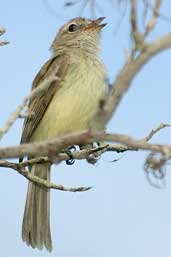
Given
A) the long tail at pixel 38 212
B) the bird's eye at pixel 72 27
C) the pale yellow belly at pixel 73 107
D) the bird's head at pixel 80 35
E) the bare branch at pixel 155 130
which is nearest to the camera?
the bare branch at pixel 155 130

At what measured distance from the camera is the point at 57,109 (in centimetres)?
731

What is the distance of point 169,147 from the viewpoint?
11.3 ft

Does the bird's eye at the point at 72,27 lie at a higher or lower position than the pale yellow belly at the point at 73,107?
higher

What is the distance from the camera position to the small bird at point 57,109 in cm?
708

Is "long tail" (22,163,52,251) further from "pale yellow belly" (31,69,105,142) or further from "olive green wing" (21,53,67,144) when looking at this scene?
"pale yellow belly" (31,69,105,142)

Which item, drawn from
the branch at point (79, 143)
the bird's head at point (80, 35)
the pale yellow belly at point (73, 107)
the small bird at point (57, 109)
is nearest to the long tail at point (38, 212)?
the small bird at point (57, 109)

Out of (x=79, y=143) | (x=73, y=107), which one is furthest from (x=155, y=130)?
(x=79, y=143)

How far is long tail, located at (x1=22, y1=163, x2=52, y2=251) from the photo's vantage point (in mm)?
7348

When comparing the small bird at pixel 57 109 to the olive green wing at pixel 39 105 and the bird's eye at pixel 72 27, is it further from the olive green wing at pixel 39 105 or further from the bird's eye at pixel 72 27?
the bird's eye at pixel 72 27

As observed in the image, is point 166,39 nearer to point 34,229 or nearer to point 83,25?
point 34,229

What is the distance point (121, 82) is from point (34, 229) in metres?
4.55

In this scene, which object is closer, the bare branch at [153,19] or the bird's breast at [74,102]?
the bare branch at [153,19]

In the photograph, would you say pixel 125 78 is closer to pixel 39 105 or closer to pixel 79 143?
pixel 79 143

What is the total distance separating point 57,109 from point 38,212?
4.26ft
